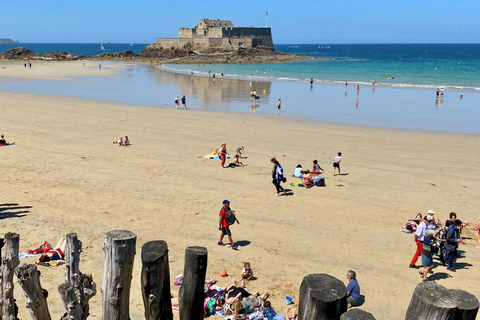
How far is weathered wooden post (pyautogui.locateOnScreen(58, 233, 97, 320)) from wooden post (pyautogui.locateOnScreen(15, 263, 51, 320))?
0.28 metres

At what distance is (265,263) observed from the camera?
385 inches

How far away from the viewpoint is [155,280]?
4.80 m

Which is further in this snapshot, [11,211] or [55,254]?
[11,211]

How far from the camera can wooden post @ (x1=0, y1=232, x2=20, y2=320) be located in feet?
16.6

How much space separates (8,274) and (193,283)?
205cm

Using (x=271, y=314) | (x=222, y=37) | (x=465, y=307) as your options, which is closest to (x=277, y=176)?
(x=271, y=314)

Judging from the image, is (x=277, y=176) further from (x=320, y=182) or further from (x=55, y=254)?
(x=55, y=254)

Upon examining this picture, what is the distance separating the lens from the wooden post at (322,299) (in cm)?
371

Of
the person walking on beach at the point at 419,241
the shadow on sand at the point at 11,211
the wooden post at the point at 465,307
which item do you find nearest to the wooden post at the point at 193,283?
the wooden post at the point at 465,307

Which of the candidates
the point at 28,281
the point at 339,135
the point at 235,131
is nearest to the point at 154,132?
the point at 235,131

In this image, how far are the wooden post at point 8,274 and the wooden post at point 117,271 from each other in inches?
45.3

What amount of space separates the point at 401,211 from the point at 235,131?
12.5m

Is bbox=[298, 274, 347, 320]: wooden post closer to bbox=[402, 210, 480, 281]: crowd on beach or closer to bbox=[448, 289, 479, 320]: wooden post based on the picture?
bbox=[448, 289, 479, 320]: wooden post

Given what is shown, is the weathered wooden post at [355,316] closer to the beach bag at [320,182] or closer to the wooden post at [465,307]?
the wooden post at [465,307]
